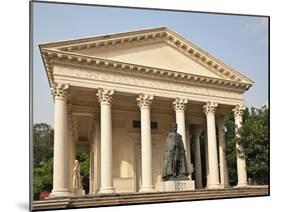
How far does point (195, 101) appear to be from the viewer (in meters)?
13.2

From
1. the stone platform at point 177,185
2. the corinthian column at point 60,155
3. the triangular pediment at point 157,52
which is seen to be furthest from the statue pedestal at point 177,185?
the triangular pediment at point 157,52

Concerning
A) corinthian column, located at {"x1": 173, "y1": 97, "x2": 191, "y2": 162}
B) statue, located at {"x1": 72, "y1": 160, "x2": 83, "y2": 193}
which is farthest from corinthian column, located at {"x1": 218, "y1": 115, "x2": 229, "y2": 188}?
statue, located at {"x1": 72, "y1": 160, "x2": 83, "y2": 193}

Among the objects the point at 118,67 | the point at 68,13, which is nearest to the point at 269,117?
the point at 118,67

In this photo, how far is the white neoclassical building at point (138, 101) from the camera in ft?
35.7

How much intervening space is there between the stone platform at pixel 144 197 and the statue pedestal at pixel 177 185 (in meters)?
0.17

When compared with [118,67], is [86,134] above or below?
below

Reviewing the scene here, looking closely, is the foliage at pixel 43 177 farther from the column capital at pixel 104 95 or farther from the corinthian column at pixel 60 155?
the column capital at pixel 104 95

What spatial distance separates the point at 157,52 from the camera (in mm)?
12273

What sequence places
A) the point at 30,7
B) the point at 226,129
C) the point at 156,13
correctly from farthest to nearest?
the point at 226,129 < the point at 156,13 < the point at 30,7

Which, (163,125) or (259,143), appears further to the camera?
(163,125)

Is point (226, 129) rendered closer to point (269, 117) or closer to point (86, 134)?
point (269, 117)

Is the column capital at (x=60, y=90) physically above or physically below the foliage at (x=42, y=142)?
above

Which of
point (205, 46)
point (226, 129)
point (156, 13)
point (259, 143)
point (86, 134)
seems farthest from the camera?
point (86, 134)

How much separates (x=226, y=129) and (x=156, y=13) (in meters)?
4.29
